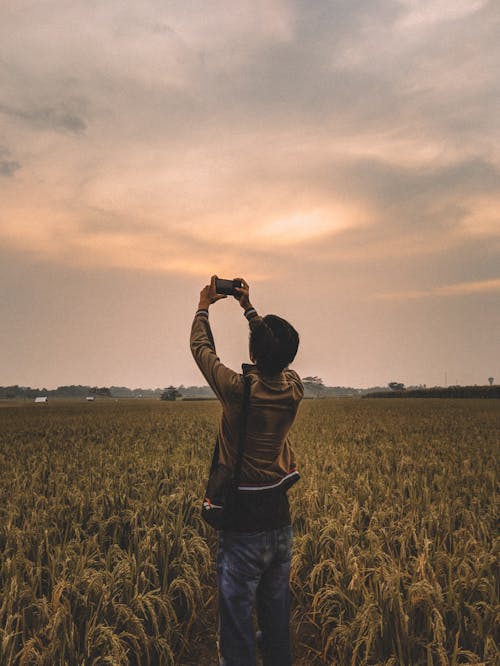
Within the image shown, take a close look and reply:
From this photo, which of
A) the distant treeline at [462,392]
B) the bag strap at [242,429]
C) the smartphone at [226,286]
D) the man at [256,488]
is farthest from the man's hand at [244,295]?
the distant treeline at [462,392]

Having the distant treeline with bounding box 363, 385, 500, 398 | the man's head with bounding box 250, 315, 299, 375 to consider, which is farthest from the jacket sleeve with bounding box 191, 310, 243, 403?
the distant treeline with bounding box 363, 385, 500, 398

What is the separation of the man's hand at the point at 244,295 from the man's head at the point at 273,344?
334mm

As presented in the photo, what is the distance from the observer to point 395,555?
5230 millimetres

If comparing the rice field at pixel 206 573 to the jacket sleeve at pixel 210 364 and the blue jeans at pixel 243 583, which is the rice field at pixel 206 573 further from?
the jacket sleeve at pixel 210 364

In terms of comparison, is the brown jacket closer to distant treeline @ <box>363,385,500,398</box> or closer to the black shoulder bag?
the black shoulder bag

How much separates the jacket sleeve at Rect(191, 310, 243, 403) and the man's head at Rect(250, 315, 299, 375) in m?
0.17

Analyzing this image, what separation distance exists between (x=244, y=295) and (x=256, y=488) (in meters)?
1.21

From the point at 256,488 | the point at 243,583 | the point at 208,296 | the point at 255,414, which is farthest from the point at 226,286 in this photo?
the point at 243,583

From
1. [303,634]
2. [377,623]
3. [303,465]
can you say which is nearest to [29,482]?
[303,465]

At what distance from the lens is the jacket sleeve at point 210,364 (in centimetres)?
258

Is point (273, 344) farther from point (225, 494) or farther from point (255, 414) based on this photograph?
point (225, 494)

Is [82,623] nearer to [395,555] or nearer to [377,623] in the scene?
[377,623]

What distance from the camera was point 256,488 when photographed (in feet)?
8.86

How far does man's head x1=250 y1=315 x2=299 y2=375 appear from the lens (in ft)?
8.63
